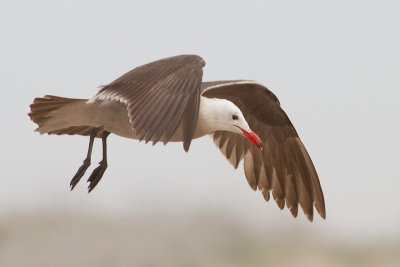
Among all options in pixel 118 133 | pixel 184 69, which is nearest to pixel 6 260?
pixel 118 133

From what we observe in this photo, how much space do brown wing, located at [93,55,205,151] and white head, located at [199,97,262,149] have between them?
61 cm

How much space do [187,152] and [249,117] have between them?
3782 mm

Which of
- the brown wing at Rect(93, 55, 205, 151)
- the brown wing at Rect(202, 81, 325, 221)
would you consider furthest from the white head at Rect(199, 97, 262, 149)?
the brown wing at Rect(202, 81, 325, 221)

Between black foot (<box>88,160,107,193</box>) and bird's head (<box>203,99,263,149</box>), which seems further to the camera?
black foot (<box>88,160,107,193</box>)

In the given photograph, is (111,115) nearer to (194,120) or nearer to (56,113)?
(56,113)

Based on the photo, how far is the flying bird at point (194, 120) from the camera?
762cm

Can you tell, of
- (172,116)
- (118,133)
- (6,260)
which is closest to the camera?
(172,116)

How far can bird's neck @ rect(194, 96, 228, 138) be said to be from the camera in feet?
28.3

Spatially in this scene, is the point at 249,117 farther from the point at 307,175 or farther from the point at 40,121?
the point at 40,121

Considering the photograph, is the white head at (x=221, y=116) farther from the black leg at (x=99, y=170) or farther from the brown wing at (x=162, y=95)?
the black leg at (x=99, y=170)

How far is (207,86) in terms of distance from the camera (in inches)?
364

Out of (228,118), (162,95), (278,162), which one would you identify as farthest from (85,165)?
(278,162)

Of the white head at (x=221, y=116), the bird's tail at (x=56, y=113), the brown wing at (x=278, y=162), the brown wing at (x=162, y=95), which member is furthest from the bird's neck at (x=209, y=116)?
the brown wing at (x=278, y=162)

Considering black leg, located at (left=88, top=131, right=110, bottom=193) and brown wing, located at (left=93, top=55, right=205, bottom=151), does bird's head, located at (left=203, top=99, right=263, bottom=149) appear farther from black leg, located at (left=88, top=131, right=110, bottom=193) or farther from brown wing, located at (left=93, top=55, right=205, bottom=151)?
black leg, located at (left=88, top=131, right=110, bottom=193)
